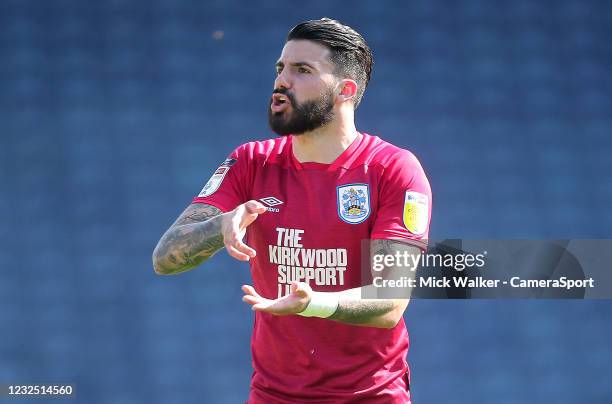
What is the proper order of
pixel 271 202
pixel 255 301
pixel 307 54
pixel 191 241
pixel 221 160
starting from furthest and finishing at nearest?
pixel 221 160 → pixel 307 54 → pixel 271 202 → pixel 191 241 → pixel 255 301

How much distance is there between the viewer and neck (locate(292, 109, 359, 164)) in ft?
9.51

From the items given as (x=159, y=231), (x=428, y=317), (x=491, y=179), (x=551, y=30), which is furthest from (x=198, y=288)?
(x=551, y=30)

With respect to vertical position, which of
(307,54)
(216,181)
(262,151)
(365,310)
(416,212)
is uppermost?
(307,54)

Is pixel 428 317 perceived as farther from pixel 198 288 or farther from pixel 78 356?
pixel 78 356

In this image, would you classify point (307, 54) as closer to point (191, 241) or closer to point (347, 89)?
point (347, 89)

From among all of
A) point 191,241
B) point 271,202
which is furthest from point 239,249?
point 271,202

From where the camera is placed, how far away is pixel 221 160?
4629mm

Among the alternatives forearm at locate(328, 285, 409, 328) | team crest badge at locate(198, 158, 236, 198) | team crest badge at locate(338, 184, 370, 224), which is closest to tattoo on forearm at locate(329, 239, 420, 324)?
forearm at locate(328, 285, 409, 328)

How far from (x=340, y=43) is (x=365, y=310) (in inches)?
36.4

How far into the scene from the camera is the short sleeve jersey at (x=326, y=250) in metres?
2.68

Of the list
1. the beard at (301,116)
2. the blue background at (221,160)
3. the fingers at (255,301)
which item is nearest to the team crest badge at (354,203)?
the beard at (301,116)

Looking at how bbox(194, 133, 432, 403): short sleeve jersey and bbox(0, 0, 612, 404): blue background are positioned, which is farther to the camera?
bbox(0, 0, 612, 404): blue background

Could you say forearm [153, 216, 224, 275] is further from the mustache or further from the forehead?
the forehead

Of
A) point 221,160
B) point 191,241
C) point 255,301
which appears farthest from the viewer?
point 221,160
